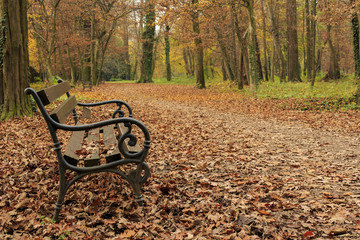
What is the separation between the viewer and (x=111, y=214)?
2.88 m

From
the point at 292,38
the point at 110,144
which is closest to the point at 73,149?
the point at 110,144

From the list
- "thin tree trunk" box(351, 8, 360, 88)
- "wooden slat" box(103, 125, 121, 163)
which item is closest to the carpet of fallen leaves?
"wooden slat" box(103, 125, 121, 163)

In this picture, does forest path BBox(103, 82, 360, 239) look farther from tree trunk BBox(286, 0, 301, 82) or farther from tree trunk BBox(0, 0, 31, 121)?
tree trunk BBox(286, 0, 301, 82)

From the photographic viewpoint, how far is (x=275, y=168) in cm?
419

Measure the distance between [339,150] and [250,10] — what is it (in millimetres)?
10598

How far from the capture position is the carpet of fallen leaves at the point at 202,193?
2600 millimetres

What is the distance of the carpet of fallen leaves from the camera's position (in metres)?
2.60

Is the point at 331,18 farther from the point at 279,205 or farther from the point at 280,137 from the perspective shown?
the point at 279,205

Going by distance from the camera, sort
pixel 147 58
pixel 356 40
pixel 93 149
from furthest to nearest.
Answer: pixel 147 58 < pixel 356 40 < pixel 93 149

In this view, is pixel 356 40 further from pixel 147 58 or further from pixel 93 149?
pixel 147 58

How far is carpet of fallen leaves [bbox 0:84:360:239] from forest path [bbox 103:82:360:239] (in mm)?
13

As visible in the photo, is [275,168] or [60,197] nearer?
[60,197]

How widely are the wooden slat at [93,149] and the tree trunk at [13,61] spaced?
3.46 metres

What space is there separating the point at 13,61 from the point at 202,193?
18.7ft
